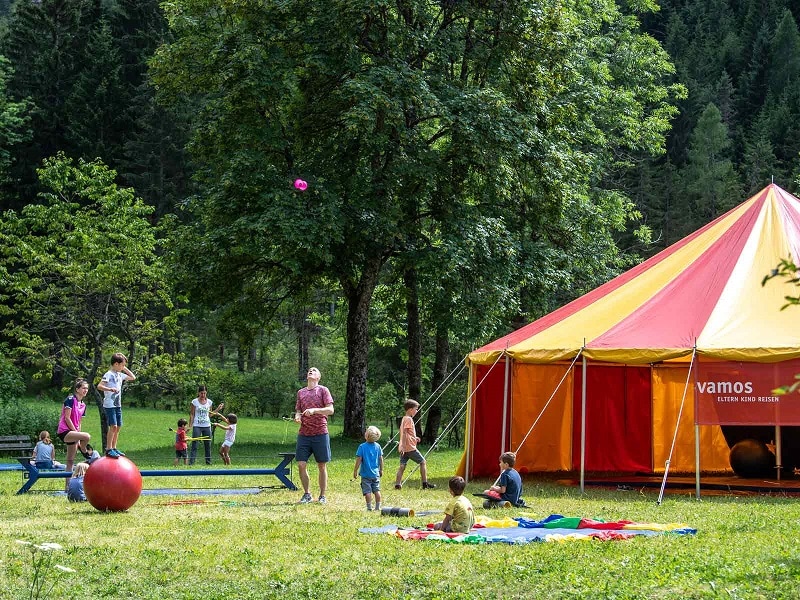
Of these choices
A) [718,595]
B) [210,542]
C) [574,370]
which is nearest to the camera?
[718,595]

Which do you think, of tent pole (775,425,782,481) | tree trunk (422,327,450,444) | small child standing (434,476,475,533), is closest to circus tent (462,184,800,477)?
tent pole (775,425,782,481)

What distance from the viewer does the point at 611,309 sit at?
15.9 m

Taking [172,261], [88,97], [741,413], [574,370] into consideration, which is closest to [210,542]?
[741,413]

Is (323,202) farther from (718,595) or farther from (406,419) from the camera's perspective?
(718,595)

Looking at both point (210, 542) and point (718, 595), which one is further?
point (210, 542)

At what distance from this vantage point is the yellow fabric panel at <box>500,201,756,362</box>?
1484cm

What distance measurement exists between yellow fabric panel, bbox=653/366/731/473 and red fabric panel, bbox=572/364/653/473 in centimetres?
17

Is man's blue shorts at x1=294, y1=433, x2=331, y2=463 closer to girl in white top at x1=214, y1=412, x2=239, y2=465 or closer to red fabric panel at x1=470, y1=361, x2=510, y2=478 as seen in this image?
red fabric panel at x1=470, y1=361, x2=510, y2=478

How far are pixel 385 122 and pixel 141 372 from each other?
966cm

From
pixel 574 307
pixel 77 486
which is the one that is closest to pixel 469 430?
pixel 574 307

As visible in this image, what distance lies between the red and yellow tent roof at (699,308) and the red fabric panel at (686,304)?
0.6 inches

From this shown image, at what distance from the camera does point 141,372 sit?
87.0 ft

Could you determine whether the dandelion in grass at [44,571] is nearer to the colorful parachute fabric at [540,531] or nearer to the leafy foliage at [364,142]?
the colorful parachute fabric at [540,531]

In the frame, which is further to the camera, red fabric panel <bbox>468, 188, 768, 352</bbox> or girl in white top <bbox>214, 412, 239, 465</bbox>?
girl in white top <bbox>214, 412, 239, 465</bbox>
